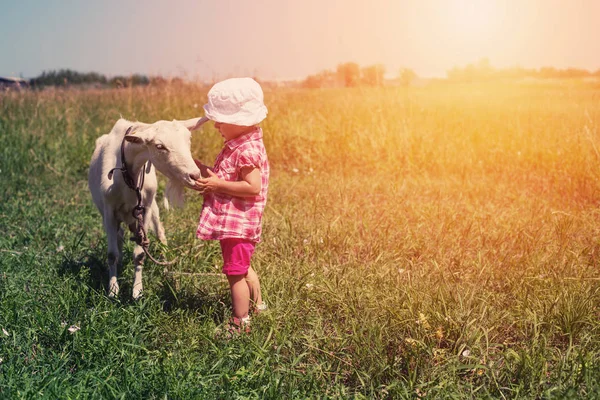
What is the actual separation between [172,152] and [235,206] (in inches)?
→ 19.2

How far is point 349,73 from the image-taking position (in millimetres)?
10102

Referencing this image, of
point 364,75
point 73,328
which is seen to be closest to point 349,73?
point 364,75

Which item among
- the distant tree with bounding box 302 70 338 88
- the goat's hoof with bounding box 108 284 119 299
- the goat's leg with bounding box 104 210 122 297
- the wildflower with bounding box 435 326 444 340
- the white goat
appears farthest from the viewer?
the distant tree with bounding box 302 70 338 88

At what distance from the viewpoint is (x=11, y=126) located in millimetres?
9500

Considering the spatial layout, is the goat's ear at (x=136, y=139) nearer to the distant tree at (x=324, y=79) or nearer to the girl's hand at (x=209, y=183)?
the girl's hand at (x=209, y=183)

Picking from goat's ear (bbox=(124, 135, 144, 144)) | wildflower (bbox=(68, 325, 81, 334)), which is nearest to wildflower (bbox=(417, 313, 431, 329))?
goat's ear (bbox=(124, 135, 144, 144))

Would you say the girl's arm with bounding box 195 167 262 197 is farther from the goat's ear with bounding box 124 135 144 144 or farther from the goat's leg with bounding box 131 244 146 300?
the goat's leg with bounding box 131 244 146 300

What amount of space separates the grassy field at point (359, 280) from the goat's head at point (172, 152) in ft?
2.63

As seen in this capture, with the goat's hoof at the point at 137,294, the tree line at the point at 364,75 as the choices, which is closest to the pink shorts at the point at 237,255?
the goat's hoof at the point at 137,294

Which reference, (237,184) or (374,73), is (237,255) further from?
(374,73)

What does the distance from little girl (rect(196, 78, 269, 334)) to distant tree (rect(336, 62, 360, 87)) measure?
6.92 meters

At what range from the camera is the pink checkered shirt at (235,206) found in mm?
3082

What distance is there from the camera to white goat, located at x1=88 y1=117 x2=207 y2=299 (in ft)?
10.1

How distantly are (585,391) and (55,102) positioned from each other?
12.2m
